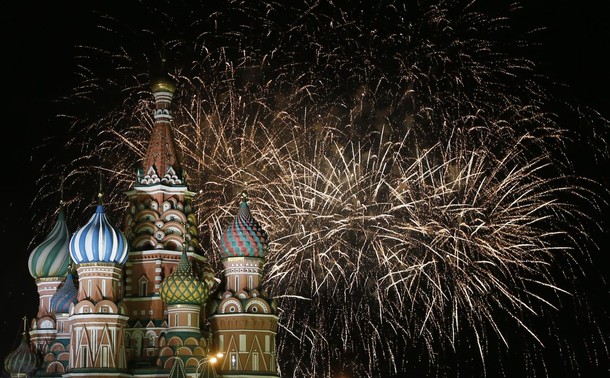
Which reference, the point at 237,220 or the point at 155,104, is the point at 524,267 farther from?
the point at 155,104

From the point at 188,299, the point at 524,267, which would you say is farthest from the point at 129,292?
the point at 524,267

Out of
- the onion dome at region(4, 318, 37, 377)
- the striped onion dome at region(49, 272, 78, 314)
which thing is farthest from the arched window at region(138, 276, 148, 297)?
the onion dome at region(4, 318, 37, 377)

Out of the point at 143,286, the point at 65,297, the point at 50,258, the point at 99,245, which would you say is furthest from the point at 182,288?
the point at 50,258

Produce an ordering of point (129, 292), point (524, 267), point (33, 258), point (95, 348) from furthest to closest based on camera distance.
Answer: point (33, 258) < point (129, 292) < point (95, 348) < point (524, 267)

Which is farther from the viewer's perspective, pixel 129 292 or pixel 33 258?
pixel 33 258

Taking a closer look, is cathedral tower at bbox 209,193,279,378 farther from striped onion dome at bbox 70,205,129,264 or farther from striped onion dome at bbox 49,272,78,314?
striped onion dome at bbox 49,272,78,314

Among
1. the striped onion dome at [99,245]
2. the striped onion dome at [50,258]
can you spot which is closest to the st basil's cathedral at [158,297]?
the striped onion dome at [99,245]

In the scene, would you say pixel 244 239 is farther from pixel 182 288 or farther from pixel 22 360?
pixel 22 360

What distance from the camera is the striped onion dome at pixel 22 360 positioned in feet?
170

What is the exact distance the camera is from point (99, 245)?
46.8m

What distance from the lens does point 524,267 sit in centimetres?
4228

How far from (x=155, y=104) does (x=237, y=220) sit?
601 centimetres

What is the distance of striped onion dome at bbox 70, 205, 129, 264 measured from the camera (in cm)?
4669

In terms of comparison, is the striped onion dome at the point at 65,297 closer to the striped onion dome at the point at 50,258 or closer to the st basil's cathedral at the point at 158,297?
the st basil's cathedral at the point at 158,297
